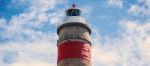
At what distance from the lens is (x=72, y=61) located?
36531 millimetres

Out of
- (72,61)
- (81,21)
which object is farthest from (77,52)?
(81,21)

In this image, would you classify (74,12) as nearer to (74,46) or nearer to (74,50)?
(74,46)


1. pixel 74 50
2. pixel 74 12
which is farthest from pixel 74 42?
pixel 74 12

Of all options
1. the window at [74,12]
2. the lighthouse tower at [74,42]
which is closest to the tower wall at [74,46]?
the lighthouse tower at [74,42]

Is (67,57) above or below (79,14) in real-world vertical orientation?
below

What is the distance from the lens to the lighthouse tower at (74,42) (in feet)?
121

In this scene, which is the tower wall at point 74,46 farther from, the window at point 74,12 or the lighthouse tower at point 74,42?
the window at point 74,12

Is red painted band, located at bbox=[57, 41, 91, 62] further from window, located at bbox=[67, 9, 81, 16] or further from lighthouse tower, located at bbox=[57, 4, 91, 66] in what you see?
window, located at bbox=[67, 9, 81, 16]

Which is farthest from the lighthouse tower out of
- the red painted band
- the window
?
the window

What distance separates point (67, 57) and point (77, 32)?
8.68 ft

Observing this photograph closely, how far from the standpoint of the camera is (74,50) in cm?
3712

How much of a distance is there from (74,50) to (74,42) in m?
0.82

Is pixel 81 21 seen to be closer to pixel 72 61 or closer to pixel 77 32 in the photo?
pixel 77 32

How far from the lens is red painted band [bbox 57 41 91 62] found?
36956 millimetres
